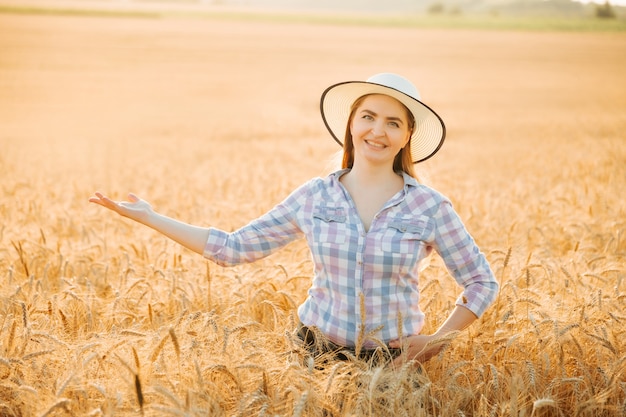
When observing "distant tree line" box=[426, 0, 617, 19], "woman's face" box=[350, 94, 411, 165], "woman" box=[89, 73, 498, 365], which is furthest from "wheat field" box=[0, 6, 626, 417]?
"distant tree line" box=[426, 0, 617, 19]

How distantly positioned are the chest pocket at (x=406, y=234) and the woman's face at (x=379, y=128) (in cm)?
29

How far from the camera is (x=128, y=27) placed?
165 ft

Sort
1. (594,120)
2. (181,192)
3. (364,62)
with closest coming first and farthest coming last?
(181,192)
(594,120)
(364,62)

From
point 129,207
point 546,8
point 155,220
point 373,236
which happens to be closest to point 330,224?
point 373,236

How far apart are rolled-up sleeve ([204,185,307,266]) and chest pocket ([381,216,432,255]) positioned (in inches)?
17.9

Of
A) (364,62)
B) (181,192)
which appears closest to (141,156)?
(181,192)

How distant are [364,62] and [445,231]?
3163 cm

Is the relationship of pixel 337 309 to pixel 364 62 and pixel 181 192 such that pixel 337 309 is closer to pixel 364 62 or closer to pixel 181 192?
pixel 181 192

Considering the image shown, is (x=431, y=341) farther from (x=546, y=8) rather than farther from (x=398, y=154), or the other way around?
(x=546, y=8)

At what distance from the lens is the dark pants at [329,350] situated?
8.57 feet

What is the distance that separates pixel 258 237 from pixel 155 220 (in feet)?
1.54

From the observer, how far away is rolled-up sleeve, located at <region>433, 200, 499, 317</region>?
2703 millimetres

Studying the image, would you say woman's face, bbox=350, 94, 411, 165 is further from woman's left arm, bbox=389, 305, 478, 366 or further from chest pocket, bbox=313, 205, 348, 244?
woman's left arm, bbox=389, 305, 478, 366

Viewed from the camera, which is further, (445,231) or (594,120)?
(594,120)
